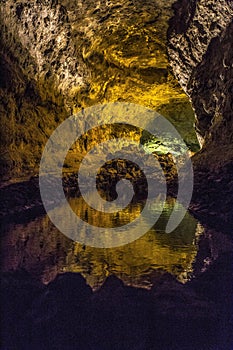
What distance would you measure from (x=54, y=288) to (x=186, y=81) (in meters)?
7.71

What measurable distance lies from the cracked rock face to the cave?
0.03 meters

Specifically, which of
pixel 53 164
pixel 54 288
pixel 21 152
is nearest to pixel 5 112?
pixel 21 152

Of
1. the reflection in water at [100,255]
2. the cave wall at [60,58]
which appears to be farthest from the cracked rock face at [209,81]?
the reflection in water at [100,255]

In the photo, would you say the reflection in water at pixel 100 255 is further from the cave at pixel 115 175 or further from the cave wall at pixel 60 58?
the cave wall at pixel 60 58

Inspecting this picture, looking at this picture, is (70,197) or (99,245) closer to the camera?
(99,245)

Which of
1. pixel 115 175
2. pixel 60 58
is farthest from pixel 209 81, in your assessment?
pixel 115 175

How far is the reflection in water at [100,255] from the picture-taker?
10.2 ft

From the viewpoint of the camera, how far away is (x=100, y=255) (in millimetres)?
3697

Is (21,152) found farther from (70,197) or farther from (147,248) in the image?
(147,248)

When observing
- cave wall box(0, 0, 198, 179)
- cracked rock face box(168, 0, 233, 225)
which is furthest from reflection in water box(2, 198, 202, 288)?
cave wall box(0, 0, 198, 179)

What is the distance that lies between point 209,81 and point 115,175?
364cm

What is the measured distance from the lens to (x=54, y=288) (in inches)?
110

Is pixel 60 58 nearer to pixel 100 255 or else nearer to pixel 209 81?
pixel 209 81

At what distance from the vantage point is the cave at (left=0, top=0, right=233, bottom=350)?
233 centimetres
